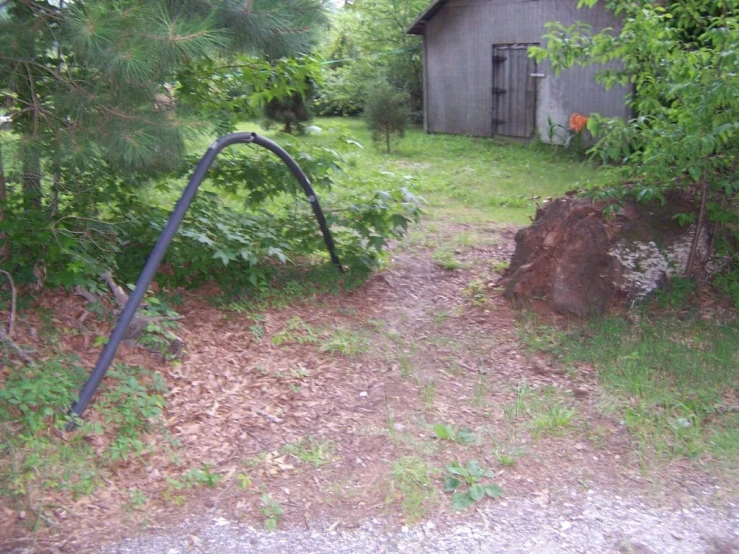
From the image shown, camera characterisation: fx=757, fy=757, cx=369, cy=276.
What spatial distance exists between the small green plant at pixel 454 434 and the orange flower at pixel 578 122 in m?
10.6

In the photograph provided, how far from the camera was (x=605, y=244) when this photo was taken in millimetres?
6148

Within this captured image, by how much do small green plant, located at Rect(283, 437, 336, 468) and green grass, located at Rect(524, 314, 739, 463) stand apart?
177cm

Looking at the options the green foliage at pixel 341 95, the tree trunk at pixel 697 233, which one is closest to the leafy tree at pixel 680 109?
the tree trunk at pixel 697 233

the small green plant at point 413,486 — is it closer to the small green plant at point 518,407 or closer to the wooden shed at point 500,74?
the small green plant at point 518,407

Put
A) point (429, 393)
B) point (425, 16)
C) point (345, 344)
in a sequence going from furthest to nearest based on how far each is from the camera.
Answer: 1. point (425, 16)
2. point (345, 344)
3. point (429, 393)

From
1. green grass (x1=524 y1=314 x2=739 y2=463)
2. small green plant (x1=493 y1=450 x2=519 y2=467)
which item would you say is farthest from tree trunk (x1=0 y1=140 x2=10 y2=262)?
green grass (x1=524 y1=314 x2=739 y2=463)

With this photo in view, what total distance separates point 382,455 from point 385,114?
39.4 feet

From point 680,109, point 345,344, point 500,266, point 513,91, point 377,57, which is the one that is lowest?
point 345,344

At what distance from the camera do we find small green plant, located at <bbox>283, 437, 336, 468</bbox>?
167 inches

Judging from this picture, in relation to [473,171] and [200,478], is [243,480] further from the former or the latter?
[473,171]

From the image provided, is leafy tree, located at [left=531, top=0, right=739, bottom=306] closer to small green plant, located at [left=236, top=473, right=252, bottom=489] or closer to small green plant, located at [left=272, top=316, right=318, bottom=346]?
small green plant, located at [left=272, top=316, right=318, bottom=346]

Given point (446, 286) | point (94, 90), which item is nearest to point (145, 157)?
point (94, 90)

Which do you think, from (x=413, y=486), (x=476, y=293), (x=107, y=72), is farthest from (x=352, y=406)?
(x=107, y=72)

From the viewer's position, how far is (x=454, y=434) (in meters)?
4.46
